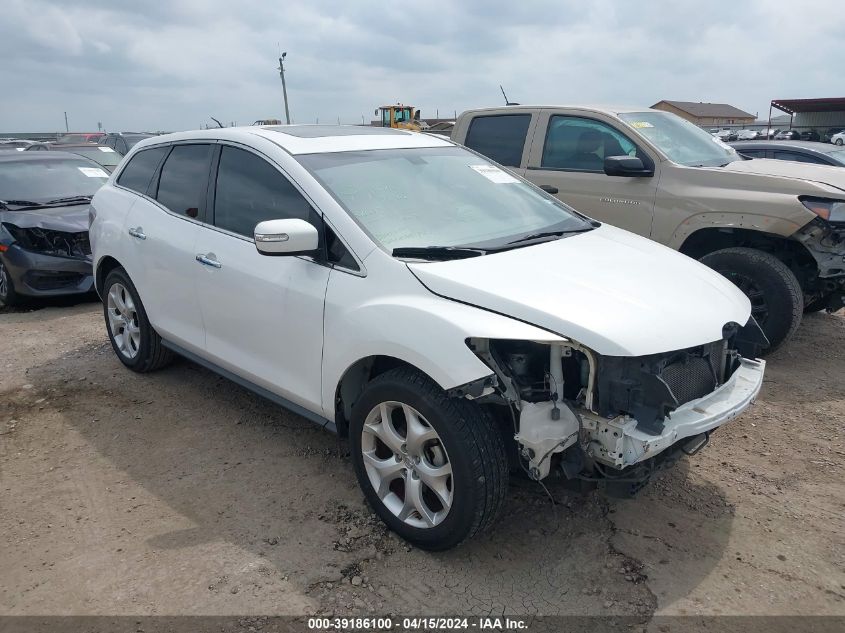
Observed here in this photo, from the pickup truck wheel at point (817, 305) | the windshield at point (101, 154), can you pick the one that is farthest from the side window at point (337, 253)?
the windshield at point (101, 154)

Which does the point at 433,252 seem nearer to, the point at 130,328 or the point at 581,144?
the point at 130,328

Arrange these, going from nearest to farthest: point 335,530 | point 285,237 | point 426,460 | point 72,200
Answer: point 426,460
point 285,237
point 335,530
point 72,200

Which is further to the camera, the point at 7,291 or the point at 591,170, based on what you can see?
the point at 7,291

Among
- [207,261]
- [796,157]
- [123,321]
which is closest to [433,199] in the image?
[207,261]

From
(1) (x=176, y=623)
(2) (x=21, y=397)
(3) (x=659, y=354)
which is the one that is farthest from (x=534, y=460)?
(2) (x=21, y=397)

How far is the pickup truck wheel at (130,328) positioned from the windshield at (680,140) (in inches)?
167

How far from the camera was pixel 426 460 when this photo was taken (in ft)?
9.45

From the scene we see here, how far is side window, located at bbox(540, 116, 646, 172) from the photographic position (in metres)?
5.84

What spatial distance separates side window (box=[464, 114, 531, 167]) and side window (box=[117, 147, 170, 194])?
3216mm

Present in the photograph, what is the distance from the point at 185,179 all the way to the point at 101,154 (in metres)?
9.48

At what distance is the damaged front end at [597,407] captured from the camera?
255cm

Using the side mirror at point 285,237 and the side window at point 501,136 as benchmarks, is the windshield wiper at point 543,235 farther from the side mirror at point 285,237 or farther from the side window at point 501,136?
the side window at point 501,136

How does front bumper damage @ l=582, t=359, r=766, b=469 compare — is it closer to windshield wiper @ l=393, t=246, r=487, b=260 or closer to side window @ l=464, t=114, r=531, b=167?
windshield wiper @ l=393, t=246, r=487, b=260

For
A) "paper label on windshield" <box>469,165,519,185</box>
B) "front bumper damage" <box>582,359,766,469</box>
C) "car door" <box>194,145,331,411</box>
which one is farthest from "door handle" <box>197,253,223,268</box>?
"front bumper damage" <box>582,359,766,469</box>
